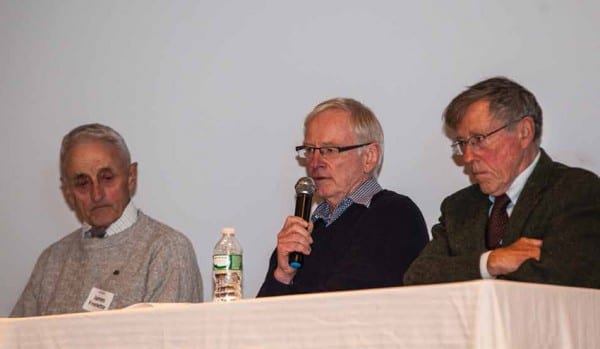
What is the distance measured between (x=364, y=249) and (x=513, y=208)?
56 cm

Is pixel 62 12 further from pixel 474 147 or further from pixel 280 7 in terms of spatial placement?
pixel 474 147

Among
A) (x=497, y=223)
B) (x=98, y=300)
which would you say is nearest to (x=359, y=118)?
(x=497, y=223)

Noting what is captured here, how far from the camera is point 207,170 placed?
428 centimetres

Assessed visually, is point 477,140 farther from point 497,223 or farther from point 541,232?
point 541,232

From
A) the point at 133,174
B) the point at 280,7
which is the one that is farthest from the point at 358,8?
the point at 133,174

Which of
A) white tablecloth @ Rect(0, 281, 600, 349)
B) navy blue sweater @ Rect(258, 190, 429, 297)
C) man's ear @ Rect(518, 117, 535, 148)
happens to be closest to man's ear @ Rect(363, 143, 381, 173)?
navy blue sweater @ Rect(258, 190, 429, 297)

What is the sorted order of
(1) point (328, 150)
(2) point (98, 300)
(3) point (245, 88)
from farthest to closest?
(3) point (245, 88) < (2) point (98, 300) < (1) point (328, 150)

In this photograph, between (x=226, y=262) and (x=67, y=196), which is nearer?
(x=226, y=262)

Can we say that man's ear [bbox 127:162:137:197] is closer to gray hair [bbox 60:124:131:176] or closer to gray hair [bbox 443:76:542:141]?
gray hair [bbox 60:124:131:176]

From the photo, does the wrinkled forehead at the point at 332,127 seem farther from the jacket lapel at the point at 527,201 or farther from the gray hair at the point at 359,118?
the jacket lapel at the point at 527,201

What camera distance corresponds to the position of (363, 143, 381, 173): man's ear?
12.1 feet

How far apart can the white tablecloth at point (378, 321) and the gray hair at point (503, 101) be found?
35.3 inches

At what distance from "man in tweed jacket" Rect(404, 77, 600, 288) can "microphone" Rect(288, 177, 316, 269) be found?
16.6 inches

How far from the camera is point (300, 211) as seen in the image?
3.38 metres
